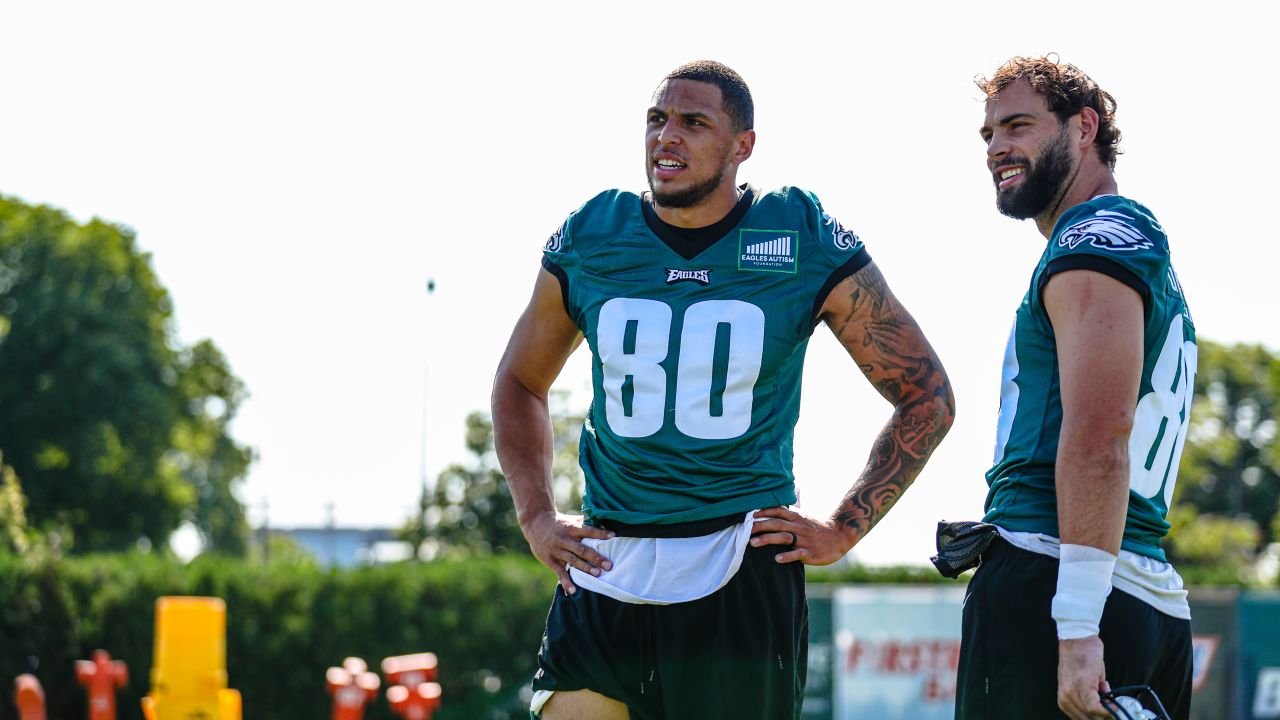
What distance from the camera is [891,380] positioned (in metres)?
3.99

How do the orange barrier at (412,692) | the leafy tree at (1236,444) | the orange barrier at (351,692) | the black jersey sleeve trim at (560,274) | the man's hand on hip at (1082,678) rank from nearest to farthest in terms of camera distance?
the man's hand on hip at (1082,678), the black jersey sleeve trim at (560,274), the orange barrier at (351,692), the orange barrier at (412,692), the leafy tree at (1236,444)

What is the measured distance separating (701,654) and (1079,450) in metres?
1.18

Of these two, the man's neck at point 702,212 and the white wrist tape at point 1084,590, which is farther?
the man's neck at point 702,212

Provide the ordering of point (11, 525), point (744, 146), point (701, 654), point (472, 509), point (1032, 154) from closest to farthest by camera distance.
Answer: point (1032, 154) → point (701, 654) → point (744, 146) → point (11, 525) → point (472, 509)

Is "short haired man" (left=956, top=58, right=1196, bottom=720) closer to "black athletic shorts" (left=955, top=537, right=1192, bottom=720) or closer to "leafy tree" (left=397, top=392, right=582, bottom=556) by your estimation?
"black athletic shorts" (left=955, top=537, right=1192, bottom=720)

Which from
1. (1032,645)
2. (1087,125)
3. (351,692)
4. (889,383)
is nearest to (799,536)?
(889,383)

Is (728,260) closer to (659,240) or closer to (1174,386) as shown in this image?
(659,240)

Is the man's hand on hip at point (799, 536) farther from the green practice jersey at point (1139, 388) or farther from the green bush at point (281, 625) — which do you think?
the green bush at point (281, 625)

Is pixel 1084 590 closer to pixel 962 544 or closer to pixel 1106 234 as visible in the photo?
pixel 962 544

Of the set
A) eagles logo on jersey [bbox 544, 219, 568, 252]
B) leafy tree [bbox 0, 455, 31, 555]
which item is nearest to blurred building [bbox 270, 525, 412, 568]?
leafy tree [bbox 0, 455, 31, 555]

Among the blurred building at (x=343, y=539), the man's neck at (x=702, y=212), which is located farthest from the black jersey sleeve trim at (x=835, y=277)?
the blurred building at (x=343, y=539)

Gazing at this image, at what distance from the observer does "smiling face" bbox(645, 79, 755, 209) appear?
3.94 m

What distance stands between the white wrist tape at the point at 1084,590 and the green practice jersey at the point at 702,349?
0.95 m

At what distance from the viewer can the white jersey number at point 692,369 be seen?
3811mm
